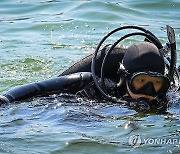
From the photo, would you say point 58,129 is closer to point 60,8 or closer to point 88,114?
point 88,114

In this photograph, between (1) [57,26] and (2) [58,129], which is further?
(1) [57,26]

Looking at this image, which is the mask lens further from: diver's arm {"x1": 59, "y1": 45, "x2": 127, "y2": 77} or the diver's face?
diver's arm {"x1": 59, "y1": 45, "x2": 127, "y2": 77}

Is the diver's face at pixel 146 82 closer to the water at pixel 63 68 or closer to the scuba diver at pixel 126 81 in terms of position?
the scuba diver at pixel 126 81

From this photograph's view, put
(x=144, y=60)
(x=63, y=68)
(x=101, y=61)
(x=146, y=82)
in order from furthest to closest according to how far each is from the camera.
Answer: (x=63, y=68), (x=101, y=61), (x=144, y=60), (x=146, y=82)

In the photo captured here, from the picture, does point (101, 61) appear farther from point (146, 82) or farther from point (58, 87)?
point (146, 82)

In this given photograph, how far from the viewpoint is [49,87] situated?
4480mm

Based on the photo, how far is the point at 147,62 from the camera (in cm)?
439

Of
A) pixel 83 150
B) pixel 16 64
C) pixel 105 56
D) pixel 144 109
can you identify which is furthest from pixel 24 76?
pixel 83 150

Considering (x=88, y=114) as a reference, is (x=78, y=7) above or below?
above

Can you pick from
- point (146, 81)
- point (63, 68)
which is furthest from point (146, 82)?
point (63, 68)

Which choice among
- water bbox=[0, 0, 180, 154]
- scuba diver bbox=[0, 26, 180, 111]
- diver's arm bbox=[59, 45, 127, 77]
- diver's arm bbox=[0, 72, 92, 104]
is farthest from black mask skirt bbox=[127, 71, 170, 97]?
diver's arm bbox=[59, 45, 127, 77]

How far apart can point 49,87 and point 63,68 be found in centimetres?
219

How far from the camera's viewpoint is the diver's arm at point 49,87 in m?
4.45

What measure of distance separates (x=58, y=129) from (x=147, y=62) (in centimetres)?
99
